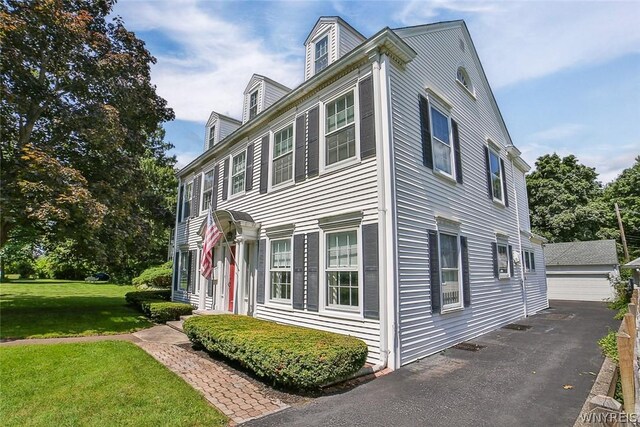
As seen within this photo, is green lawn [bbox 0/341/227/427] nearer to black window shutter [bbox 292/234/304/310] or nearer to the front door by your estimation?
black window shutter [bbox 292/234/304/310]

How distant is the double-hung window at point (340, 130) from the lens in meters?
7.28

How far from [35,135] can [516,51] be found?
15.8m

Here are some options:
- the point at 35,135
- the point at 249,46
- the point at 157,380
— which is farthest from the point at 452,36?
the point at 35,135

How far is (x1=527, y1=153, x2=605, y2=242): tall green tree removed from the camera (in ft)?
95.8

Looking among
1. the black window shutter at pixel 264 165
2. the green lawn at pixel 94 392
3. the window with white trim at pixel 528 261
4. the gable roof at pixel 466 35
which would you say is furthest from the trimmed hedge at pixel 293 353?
the window with white trim at pixel 528 261

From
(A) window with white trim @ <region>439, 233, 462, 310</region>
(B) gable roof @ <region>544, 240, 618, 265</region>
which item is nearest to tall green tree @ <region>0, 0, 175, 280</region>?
(A) window with white trim @ <region>439, 233, 462, 310</region>

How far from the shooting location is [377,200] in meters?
6.40

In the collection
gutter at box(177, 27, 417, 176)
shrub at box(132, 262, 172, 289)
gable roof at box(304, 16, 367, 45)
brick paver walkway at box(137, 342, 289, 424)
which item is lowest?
brick paver walkway at box(137, 342, 289, 424)

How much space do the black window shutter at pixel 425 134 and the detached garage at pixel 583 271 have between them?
1991 centimetres

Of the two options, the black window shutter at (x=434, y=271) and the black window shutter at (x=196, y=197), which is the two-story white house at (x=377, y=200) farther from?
the black window shutter at (x=196, y=197)

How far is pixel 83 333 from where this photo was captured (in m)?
9.29

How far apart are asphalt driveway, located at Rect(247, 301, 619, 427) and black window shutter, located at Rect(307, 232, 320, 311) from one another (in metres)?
2.42

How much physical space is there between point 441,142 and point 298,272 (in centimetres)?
497

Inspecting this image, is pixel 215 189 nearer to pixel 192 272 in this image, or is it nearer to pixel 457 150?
pixel 192 272
